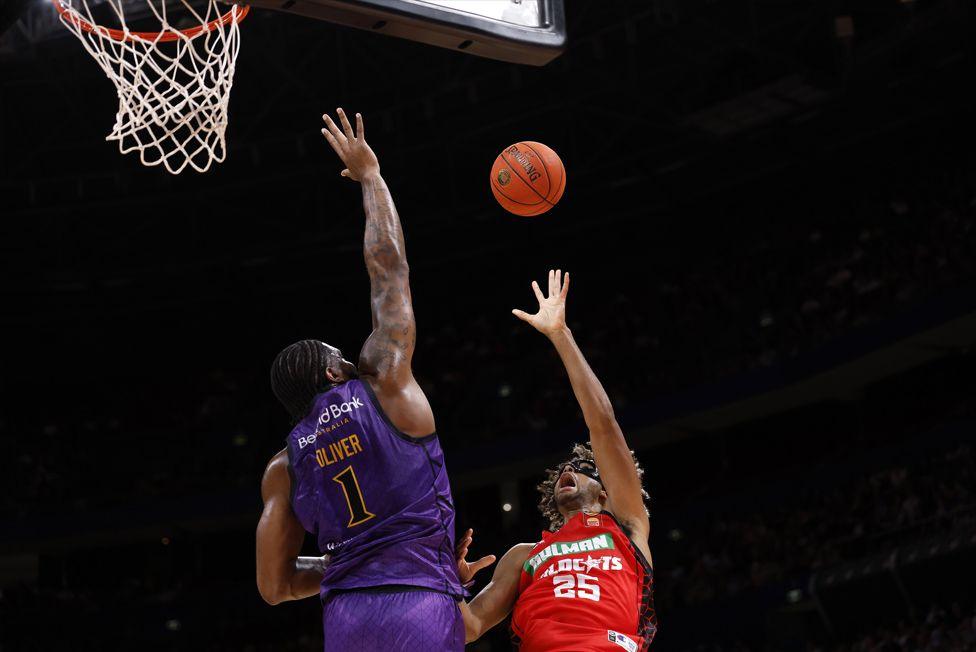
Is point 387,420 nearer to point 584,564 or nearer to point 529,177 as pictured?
point 584,564

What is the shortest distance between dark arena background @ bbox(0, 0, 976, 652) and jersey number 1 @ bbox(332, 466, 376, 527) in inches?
442

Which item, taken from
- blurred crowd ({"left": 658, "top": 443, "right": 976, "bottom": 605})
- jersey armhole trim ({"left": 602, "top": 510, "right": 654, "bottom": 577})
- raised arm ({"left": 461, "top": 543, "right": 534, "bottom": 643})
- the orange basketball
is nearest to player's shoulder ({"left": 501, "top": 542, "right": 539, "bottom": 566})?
raised arm ({"left": 461, "top": 543, "right": 534, "bottom": 643})

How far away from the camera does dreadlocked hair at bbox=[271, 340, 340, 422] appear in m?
4.06

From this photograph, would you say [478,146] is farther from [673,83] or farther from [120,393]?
[120,393]

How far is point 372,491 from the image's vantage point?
385 centimetres

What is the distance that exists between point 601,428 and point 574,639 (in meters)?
0.81

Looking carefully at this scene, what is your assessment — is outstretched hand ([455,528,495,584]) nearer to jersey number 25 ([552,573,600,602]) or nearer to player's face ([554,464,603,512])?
jersey number 25 ([552,573,600,602])

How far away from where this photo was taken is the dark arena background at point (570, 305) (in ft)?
54.2

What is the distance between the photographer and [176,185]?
63.7ft

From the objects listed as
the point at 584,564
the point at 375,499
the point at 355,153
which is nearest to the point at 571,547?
the point at 584,564

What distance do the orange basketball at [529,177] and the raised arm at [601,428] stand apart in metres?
2.02

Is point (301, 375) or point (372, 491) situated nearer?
point (372, 491)

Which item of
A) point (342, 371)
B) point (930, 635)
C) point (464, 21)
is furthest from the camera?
point (930, 635)

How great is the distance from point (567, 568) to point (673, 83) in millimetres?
14706
